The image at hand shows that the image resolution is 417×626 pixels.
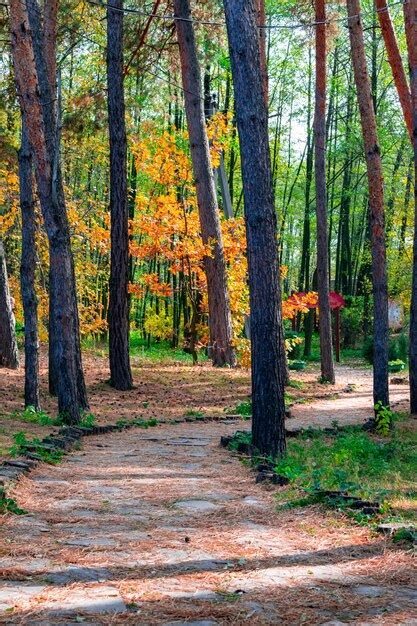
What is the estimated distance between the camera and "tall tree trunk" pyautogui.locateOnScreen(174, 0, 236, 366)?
17.9 m

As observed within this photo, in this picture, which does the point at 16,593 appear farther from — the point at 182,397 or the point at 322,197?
the point at 322,197

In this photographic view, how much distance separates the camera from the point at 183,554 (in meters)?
4.37

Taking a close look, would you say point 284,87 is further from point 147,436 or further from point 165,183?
point 147,436

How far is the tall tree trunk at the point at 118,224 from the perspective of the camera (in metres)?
15.7

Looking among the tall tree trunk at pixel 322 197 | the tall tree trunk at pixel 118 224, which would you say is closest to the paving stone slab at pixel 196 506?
the tall tree trunk at pixel 118 224

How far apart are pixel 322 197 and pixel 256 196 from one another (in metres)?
10.4

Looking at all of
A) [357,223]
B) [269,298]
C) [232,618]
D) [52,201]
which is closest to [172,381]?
[52,201]

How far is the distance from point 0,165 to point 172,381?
6512mm

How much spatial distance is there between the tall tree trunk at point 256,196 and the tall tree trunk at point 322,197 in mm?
9763

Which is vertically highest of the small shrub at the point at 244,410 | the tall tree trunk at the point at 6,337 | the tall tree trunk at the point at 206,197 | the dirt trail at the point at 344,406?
the tall tree trunk at the point at 206,197

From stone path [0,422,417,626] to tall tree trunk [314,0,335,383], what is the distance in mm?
11774

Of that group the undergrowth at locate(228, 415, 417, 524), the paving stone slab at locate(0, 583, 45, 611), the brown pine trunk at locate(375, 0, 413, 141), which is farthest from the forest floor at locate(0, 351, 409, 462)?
the paving stone slab at locate(0, 583, 45, 611)

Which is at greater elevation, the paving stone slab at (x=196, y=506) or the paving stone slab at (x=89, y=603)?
the paving stone slab at (x=89, y=603)

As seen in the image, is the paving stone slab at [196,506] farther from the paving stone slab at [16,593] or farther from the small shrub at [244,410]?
the small shrub at [244,410]
